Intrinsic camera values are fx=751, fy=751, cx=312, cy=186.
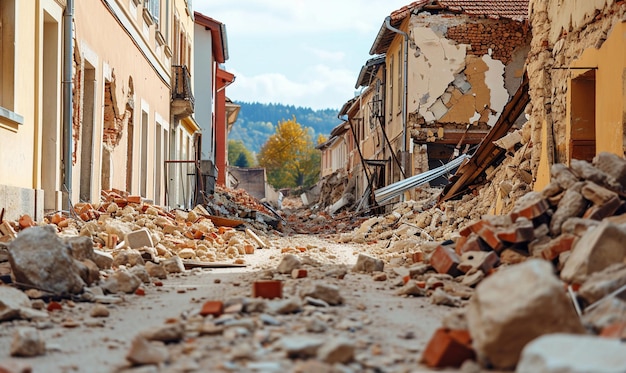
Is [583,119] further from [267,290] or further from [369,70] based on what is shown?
[369,70]

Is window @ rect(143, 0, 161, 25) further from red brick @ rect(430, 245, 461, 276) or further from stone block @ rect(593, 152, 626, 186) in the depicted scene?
stone block @ rect(593, 152, 626, 186)

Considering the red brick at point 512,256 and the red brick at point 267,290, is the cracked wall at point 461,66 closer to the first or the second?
the red brick at point 512,256

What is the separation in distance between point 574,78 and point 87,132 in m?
7.54

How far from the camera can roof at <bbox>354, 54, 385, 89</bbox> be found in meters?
28.3

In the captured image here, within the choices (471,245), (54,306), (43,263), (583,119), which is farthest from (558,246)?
(43,263)

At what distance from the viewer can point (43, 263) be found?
249 inches

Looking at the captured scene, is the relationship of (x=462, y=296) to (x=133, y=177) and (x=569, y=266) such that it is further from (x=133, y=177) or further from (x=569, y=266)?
(x=133, y=177)

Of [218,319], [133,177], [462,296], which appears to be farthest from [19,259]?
[133,177]

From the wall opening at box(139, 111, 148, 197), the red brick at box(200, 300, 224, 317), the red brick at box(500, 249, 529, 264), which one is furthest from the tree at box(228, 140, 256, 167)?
the red brick at box(200, 300, 224, 317)

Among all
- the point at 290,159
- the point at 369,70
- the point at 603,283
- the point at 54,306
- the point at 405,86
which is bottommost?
the point at 54,306

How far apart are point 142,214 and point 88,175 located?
113 cm

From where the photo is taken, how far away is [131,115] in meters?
15.9

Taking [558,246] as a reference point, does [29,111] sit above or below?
above

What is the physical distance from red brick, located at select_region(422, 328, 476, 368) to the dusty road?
Answer: 0.07 metres
